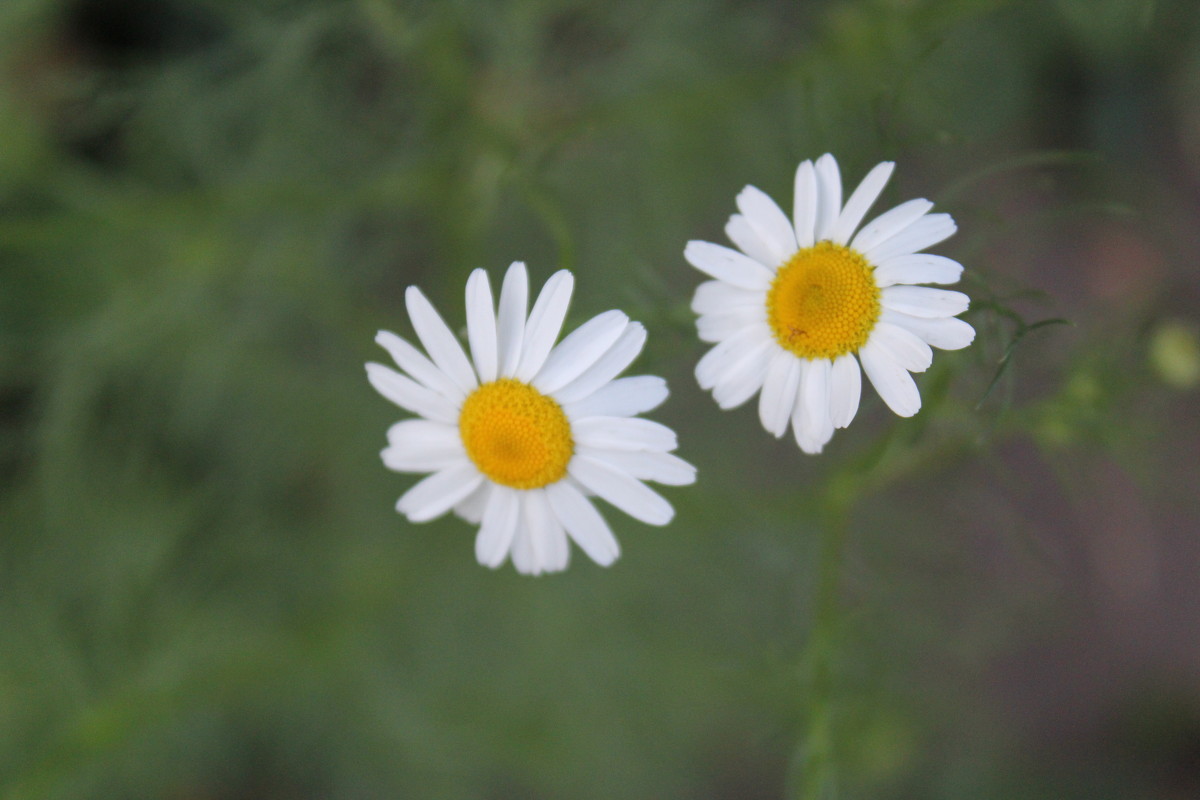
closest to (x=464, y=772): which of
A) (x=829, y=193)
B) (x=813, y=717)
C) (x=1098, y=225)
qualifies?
(x=813, y=717)

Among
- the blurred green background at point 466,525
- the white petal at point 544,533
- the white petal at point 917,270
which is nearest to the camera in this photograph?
the white petal at point 917,270

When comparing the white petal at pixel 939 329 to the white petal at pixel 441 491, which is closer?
the white petal at pixel 939 329

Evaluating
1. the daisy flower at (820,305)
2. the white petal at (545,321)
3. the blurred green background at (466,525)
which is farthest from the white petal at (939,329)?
the blurred green background at (466,525)

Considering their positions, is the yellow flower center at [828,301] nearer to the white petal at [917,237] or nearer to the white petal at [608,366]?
the white petal at [917,237]

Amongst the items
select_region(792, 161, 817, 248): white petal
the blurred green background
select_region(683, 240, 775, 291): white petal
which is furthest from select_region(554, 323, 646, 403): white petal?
the blurred green background

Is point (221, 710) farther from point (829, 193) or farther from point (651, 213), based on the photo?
point (829, 193)

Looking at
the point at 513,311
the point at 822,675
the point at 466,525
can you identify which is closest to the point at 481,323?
the point at 513,311

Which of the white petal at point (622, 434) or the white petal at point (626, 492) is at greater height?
the white petal at point (622, 434)
